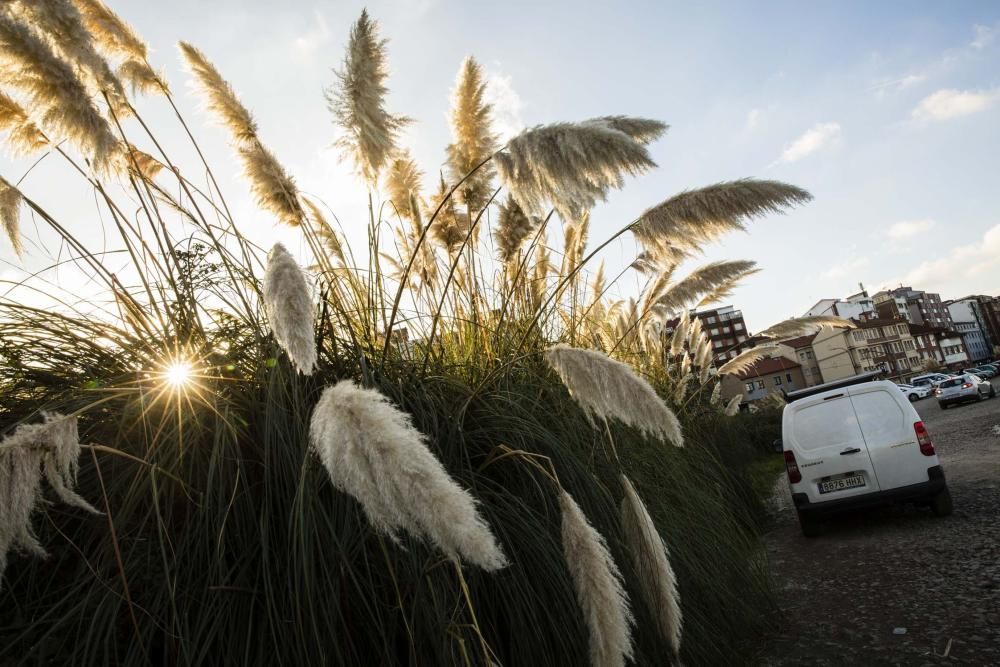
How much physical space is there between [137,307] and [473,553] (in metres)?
2.89

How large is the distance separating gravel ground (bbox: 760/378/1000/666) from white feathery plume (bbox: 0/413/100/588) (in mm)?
3265

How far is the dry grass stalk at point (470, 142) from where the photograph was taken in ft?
15.6

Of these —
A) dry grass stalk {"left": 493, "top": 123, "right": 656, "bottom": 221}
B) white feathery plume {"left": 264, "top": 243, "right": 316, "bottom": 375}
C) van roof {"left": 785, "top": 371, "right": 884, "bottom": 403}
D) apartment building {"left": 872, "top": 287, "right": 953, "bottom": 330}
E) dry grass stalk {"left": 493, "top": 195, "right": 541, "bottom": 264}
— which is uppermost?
apartment building {"left": 872, "top": 287, "right": 953, "bottom": 330}

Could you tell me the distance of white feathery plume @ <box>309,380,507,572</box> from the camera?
104 centimetres

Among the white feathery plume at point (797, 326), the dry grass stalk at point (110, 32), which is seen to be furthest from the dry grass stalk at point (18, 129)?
the white feathery plume at point (797, 326)

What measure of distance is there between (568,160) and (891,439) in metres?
4.91

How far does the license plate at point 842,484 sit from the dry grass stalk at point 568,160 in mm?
4417

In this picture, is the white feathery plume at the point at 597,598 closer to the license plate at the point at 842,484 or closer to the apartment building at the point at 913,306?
the license plate at the point at 842,484

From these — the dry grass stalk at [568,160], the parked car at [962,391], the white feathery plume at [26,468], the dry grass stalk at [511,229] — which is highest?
the dry grass stalk at [511,229]

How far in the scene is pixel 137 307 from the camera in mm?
3113

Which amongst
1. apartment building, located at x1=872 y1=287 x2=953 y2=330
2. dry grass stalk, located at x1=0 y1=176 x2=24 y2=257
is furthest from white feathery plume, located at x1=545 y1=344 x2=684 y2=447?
apartment building, located at x1=872 y1=287 x2=953 y2=330

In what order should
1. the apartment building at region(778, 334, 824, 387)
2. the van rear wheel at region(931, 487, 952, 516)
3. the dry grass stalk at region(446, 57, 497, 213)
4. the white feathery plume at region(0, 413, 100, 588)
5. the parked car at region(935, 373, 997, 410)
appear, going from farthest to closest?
the apartment building at region(778, 334, 824, 387) < the parked car at region(935, 373, 997, 410) < the van rear wheel at region(931, 487, 952, 516) < the dry grass stalk at region(446, 57, 497, 213) < the white feathery plume at region(0, 413, 100, 588)

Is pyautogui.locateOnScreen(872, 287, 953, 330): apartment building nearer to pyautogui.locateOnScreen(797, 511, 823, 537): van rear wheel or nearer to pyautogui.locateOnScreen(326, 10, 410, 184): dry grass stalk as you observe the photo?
pyautogui.locateOnScreen(797, 511, 823, 537): van rear wheel

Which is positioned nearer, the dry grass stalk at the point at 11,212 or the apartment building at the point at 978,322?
the dry grass stalk at the point at 11,212
